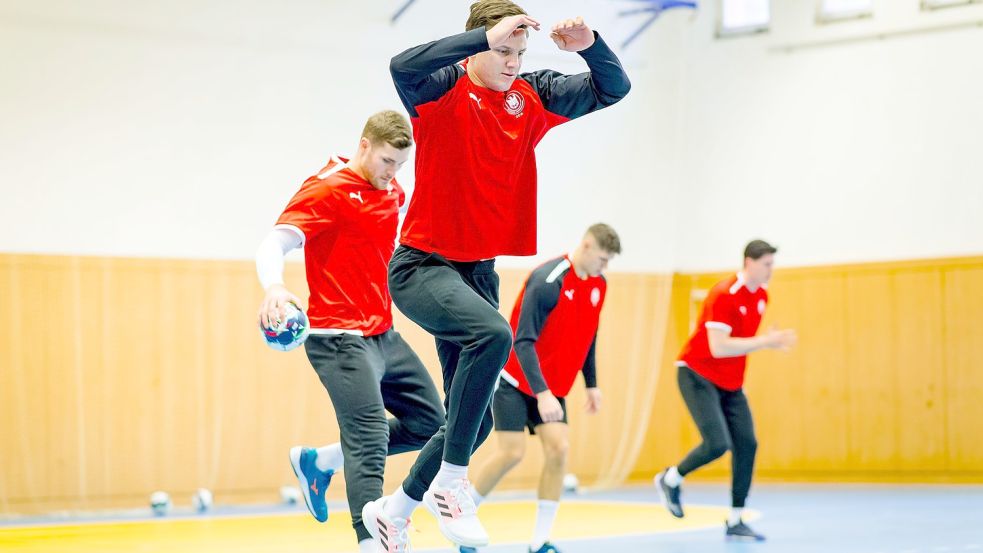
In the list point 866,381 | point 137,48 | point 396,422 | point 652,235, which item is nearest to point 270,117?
point 137,48

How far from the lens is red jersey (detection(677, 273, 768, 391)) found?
9156mm

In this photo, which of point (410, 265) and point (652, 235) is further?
point (652, 235)

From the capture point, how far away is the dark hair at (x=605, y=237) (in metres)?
7.80

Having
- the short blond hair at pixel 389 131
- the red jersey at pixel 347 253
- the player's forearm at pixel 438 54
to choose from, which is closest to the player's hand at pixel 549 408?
Answer: the red jersey at pixel 347 253

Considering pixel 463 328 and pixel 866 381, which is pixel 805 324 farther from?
pixel 463 328

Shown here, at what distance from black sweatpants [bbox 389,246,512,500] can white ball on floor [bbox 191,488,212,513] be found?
6.89 m

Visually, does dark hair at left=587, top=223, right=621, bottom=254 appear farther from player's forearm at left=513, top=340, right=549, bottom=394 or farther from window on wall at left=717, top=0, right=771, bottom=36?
window on wall at left=717, top=0, right=771, bottom=36

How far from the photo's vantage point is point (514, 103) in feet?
16.8

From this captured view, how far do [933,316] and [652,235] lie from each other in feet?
11.3

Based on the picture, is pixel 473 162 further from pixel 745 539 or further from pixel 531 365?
pixel 745 539

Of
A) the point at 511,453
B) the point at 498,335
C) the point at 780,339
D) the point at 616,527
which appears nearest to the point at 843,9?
the point at 780,339

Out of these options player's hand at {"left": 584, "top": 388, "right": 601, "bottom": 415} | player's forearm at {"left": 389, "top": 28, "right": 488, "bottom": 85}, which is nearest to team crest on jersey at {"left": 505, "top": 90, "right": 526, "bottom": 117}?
player's forearm at {"left": 389, "top": 28, "right": 488, "bottom": 85}

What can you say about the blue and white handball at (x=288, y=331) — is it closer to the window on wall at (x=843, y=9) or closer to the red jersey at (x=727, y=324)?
the red jersey at (x=727, y=324)

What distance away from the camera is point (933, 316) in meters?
13.9
